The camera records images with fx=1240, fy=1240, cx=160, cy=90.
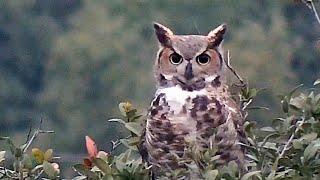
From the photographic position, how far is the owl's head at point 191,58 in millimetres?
2617

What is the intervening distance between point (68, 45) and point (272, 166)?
1788cm

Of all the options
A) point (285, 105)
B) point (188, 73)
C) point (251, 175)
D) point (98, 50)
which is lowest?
point (251, 175)

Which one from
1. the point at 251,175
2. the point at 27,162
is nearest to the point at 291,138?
the point at 251,175

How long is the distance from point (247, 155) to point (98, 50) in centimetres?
1744

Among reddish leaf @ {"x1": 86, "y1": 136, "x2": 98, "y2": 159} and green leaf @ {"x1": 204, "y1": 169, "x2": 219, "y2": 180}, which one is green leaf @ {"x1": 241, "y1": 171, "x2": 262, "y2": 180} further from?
reddish leaf @ {"x1": 86, "y1": 136, "x2": 98, "y2": 159}

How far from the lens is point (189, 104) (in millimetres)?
2521

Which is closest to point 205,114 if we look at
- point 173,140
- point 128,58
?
point 173,140

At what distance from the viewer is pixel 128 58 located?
1922 cm

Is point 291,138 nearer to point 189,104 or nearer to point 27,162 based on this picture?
point 27,162

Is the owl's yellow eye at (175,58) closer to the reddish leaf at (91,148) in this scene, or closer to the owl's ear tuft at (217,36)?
the owl's ear tuft at (217,36)

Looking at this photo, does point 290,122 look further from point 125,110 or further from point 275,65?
point 275,65

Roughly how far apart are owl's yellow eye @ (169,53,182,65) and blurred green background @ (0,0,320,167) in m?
11.2

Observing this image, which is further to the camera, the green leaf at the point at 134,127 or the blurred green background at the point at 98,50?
the blurred green background at the point at 98,50

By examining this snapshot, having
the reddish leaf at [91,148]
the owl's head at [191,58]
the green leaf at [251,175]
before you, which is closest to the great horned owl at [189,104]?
the owl's head at [191,58]
